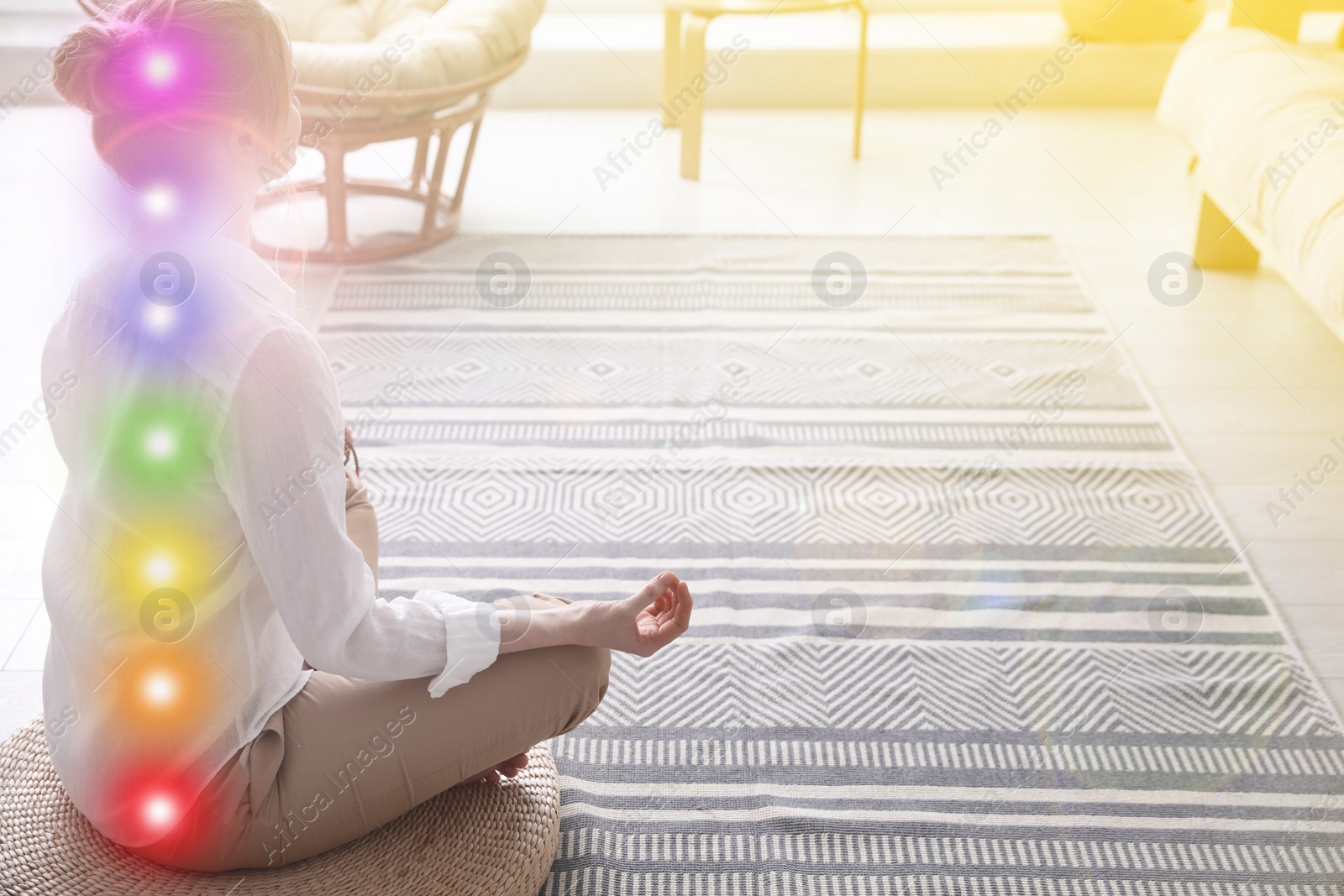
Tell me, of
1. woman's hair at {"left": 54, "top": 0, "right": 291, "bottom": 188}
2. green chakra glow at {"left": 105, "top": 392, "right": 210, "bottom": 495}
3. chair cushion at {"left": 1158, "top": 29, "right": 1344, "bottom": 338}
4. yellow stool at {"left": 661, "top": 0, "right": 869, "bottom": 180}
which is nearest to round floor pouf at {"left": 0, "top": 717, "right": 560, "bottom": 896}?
green chakra glow at {"left": 105, "top": 392, "right": 210, "bottom": 495}

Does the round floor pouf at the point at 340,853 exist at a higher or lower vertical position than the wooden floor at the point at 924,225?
higher

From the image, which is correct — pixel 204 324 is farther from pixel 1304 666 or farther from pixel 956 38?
pixel 956 38

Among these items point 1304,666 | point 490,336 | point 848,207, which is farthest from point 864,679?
point 848,207

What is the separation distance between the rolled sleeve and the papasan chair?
1444 millimetres

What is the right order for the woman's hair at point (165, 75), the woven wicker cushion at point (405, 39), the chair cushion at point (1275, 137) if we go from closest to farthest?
the woman's hair at point (165, 75) < the chair cushion at point (1275, 137) < the woven wicker cushion at point (405, 39)

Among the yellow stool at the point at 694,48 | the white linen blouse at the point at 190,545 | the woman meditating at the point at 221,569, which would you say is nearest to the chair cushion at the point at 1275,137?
the yellow stool at the point at 694,48

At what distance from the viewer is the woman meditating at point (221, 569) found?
85 centimetres

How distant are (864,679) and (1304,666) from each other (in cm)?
58

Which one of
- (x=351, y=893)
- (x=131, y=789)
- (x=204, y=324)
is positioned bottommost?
(x=351, y=893)

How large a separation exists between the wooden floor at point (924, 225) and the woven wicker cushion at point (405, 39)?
0.36 metres

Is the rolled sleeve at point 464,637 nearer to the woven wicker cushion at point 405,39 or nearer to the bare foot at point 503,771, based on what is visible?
the bare foot at point 503,771

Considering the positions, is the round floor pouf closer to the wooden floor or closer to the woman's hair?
the wooden floor

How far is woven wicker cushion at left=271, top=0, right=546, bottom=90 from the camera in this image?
233cm

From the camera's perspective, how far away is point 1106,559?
1.74m
